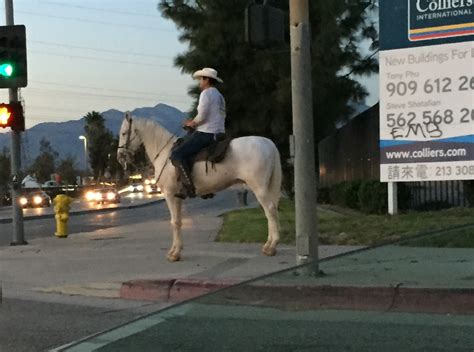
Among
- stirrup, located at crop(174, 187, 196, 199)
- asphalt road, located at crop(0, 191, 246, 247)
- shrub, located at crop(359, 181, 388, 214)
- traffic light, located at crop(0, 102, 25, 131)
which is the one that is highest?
traffic light, located at crop(0, 102, 25, 131)

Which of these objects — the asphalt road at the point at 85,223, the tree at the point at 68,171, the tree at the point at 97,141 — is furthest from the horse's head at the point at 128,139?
the tree at the point at 97,141

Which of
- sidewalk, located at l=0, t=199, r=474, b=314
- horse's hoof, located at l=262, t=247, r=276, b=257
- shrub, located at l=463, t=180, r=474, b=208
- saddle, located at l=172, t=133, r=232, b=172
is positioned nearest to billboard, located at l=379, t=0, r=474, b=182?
shrub, located at l=463, t=180, r=474, b=208

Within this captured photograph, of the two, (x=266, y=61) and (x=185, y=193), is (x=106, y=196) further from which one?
(x=185, y=193)

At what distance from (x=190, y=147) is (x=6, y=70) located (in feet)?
12.6

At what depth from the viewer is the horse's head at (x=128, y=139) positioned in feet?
38.9

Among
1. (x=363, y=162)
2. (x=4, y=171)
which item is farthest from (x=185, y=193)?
(x=4, y=171)

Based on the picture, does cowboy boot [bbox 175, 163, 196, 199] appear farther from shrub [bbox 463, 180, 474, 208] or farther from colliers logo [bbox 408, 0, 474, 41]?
shrub [bbox 463, 180, 474, 208]

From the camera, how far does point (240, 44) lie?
27.5 m

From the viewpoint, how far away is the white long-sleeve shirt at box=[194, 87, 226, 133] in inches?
422

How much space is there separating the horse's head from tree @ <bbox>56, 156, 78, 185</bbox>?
318 ft

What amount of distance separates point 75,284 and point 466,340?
7.53 metres

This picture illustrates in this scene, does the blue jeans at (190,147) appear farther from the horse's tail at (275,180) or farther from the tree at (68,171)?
→ the tree at (68,171)

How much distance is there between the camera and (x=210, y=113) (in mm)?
10758

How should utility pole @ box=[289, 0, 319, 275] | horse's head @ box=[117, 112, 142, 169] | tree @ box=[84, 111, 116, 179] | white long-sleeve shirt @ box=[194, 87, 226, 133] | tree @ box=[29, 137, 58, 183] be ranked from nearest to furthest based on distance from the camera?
utility pole @ box=[289, 0, 319, 275] → white long-sleeve shirt @ box=[194, 87, 226, 133] → horse's head @ box=[117, 112, 142, 169] → tree @ box=[29, 137, 58, 183] → tree @ box=[84, 111, 116, 179]
